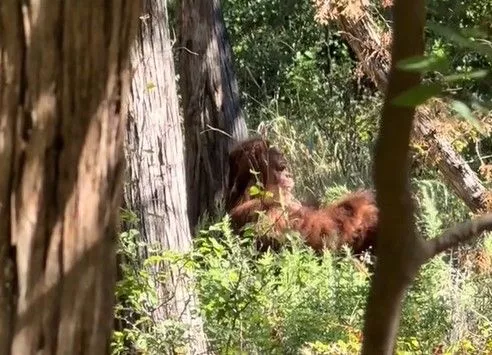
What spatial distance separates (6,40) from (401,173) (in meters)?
0.83

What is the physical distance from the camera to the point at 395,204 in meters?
0.86

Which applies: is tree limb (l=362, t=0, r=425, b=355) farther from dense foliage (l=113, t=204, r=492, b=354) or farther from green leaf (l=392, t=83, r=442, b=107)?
dense foliage (l=113, t=204, r=492, b=354)

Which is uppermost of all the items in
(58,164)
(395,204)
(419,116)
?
(419,116)

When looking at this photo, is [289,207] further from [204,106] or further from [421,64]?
[421,64]

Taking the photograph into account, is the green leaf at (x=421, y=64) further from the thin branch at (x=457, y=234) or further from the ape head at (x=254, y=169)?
the ape head at (x=254, y=169)

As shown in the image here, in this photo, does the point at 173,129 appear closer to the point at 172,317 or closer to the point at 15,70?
the point at 172,317

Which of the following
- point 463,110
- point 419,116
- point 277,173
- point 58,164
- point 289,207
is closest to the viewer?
point 463,110

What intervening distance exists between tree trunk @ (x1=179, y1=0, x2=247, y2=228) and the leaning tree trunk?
17.7ft

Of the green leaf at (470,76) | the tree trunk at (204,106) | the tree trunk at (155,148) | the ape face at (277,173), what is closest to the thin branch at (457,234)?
the green leaf at (470,76)

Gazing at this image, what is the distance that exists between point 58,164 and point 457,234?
2.39 feet

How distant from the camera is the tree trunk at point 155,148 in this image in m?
4.45

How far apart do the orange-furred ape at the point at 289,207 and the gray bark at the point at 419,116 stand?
0.85 meters

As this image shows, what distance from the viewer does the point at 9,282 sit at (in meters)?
1.55

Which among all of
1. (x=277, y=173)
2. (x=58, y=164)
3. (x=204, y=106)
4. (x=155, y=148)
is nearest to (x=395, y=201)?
(x=58, y=164)
